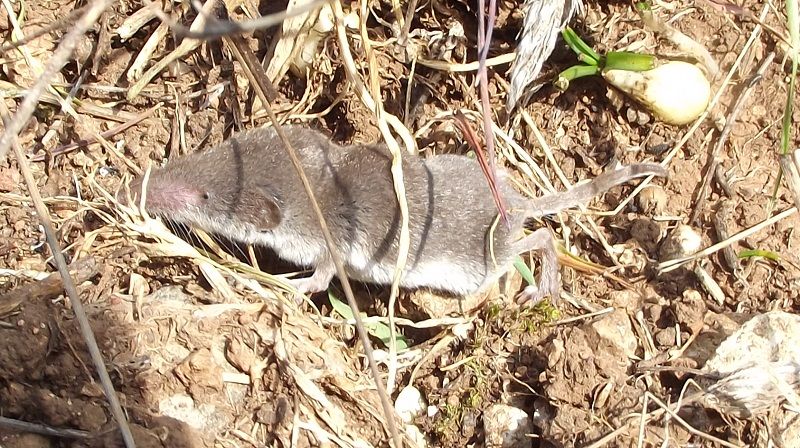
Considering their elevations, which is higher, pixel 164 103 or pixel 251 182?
A: pixel 164 103

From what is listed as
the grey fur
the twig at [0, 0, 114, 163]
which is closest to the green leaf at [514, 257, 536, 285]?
the grey fur

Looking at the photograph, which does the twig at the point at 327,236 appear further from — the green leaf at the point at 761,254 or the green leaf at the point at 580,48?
the green leaf at the point at 761,254

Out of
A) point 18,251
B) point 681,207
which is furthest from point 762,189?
point 18,251

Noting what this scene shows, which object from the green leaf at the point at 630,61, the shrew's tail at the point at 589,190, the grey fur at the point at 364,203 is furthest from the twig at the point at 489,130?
the green leaf at the point at 630,61

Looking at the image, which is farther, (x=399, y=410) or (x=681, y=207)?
(x=681, y=207)

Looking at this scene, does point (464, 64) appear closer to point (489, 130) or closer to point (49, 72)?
point (489, 130)

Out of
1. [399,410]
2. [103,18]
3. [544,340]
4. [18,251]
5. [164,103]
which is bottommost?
[399,410]

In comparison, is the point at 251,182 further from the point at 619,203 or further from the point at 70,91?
the point at 619,203
